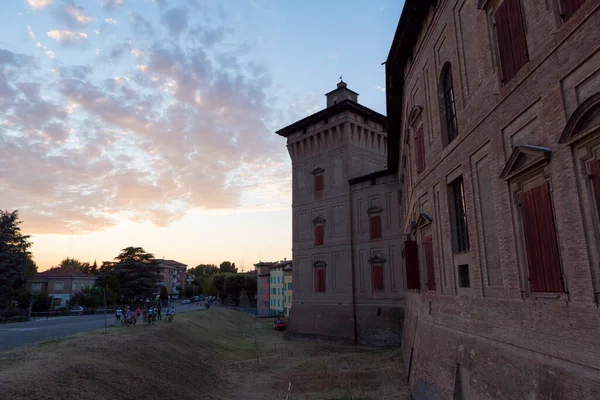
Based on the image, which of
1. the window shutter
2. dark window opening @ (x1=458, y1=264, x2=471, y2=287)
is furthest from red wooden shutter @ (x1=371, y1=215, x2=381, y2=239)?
the window shutter

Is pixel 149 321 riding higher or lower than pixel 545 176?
lower

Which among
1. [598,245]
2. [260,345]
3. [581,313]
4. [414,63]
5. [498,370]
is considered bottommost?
[260,345]

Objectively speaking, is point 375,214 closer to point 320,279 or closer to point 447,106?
point 320,279

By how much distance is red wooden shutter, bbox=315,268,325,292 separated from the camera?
35.0 metres

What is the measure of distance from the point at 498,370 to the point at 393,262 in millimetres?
22893

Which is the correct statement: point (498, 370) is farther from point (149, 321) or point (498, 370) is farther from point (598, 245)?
point (149, 321)

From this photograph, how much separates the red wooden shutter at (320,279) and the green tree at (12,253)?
112 feet

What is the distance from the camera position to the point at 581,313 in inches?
236

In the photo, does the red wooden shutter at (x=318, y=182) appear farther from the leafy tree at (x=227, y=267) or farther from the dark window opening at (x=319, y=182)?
the leafy tree at (x=227, y=267)

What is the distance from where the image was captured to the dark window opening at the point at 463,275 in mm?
11141

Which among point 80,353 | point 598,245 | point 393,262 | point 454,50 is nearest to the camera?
point 598,245

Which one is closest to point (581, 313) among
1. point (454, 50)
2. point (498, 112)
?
point (498, 112)

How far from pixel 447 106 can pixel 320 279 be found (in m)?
24.9

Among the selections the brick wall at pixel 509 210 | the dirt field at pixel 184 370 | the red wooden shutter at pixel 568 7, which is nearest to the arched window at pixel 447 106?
the brick wall at pixel 509 210
